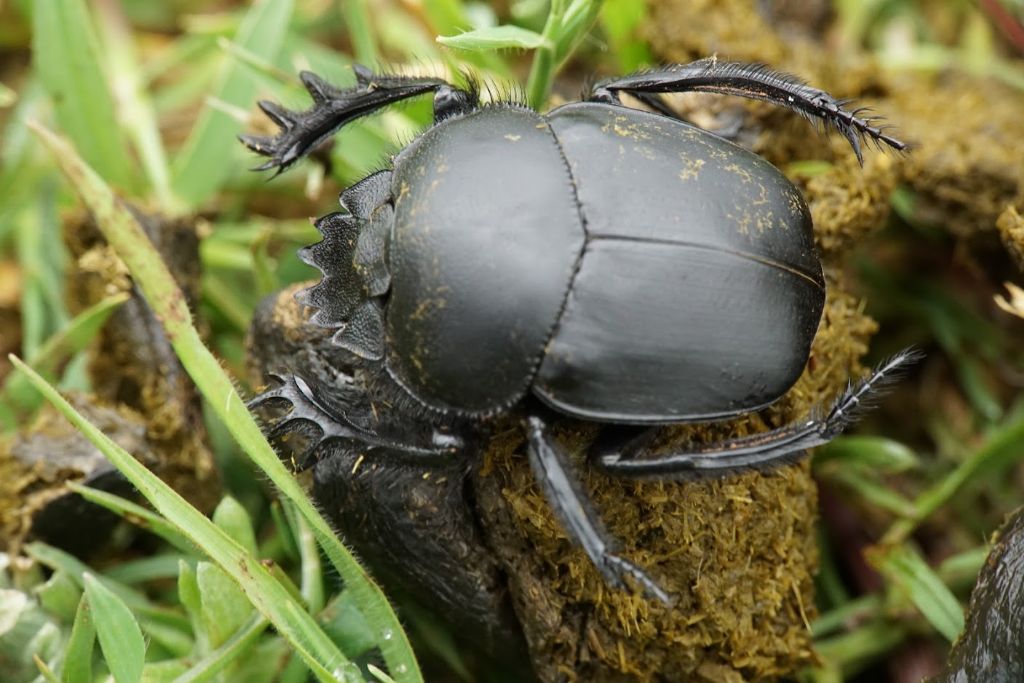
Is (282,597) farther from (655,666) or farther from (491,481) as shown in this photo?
(655,666)

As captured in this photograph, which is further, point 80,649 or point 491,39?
point 491,39

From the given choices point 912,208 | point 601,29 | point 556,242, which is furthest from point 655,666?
point 601,29

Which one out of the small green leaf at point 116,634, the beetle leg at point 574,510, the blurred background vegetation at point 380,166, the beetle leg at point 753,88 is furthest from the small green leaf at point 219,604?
the beetle leg at point 753,88

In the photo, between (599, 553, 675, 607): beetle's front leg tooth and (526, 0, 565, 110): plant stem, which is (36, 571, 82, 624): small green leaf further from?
(526, 0, 565, 110): plant stem

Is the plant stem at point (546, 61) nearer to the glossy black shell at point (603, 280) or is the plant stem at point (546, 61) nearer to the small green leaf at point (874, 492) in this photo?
the glossy black shell at point (603, 280)

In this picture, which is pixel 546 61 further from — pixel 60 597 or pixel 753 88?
pixel 60 597

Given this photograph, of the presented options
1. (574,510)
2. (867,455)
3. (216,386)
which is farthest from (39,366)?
(867,455)

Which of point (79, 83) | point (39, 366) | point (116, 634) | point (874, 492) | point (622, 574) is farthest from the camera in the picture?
point (79, 83)
